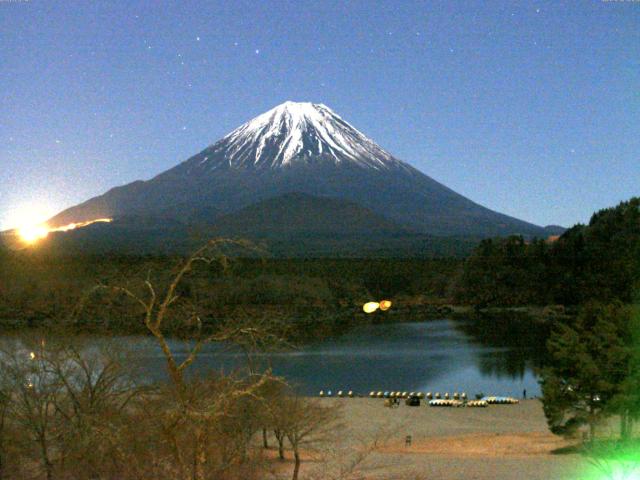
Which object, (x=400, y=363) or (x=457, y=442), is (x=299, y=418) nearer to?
(x=457, y=442)

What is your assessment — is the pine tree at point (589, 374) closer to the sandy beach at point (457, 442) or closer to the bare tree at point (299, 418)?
the sandy beach at point (457, 442)

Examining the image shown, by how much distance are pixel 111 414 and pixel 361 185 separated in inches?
7225

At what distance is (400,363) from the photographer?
4128 cm

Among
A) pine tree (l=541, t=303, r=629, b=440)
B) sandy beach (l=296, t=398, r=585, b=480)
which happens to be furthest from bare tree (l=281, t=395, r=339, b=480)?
pine tree (l=541, t=303, r=629, b=440)

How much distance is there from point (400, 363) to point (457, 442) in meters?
19.8

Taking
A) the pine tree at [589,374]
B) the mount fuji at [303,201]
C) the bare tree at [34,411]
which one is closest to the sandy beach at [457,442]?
the pine tree at [589,374]

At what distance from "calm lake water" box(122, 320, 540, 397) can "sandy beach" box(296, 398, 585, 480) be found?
14.4 feet

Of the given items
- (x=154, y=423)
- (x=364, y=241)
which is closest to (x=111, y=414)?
(x=154, y=423)

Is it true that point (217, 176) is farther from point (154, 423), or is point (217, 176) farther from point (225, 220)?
point (154, 423)

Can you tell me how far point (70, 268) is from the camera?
8619 cm

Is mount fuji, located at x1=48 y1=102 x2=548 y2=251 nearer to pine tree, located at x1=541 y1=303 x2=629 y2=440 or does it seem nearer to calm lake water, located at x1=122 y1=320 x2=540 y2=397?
calm lake water, located at x1=122 y1=320 x2=540 y2=397

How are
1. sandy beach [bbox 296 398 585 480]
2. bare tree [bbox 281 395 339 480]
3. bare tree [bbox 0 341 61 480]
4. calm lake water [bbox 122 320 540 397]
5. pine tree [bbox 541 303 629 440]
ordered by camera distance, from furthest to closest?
calm lake water [bbox 122 320 540 397] → pine tree [bbox 541 303 629 440] → sandy beach [bbox 296 398 585 480] → bare tree [bbox 281 395 339 480] → bare tree [bbox 0 341 61 480]

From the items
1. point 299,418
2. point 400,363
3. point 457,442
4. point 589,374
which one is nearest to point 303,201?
point 400,363

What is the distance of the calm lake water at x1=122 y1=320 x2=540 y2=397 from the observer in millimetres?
34031
